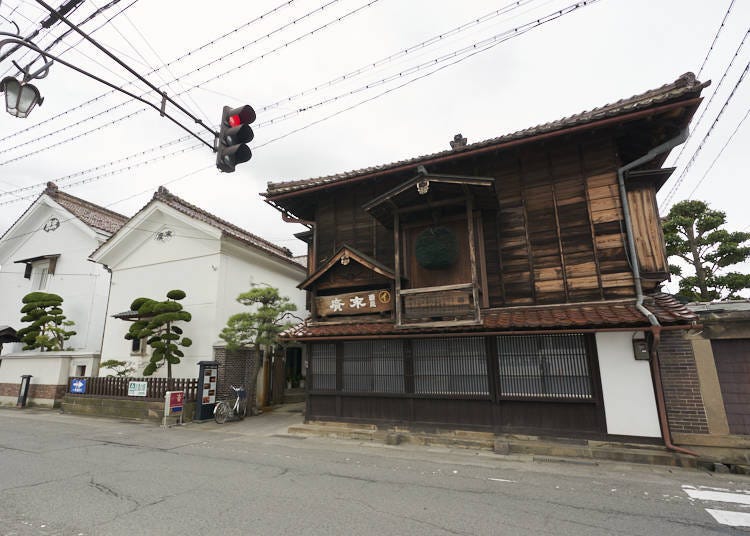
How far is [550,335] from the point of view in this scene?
28.5 ft

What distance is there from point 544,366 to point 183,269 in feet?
46.9

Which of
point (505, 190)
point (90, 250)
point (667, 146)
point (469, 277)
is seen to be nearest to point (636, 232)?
point (667, 146)

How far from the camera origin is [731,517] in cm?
476

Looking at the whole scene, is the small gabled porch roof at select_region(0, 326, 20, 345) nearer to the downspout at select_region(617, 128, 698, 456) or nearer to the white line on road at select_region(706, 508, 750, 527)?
the downspout at select_region(617, 128, 698, 456)

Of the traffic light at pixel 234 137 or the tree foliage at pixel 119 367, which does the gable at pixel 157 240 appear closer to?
the tree foliage at pixel 119 367

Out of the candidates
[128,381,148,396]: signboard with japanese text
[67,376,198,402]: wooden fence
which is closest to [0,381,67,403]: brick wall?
[67,376,198,402]: wooden fence

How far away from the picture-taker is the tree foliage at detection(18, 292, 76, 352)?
17.5m

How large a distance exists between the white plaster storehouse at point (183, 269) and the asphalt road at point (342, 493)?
6.11 metres

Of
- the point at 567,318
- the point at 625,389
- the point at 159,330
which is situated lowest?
the point at 625,389

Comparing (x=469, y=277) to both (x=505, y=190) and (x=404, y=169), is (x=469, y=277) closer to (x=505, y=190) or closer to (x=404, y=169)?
(x=505, y=190)

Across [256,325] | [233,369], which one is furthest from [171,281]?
[256,325]

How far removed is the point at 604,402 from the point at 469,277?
409 cm

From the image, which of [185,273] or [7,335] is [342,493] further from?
[7,335]

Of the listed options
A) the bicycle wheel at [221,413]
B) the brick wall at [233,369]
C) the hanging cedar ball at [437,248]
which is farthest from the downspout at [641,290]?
the brick wall at [233,369]
